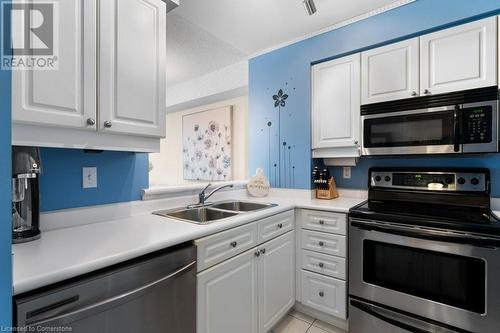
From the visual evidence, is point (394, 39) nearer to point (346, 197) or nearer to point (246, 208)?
point (346, 197)

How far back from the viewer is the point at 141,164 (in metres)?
1.65

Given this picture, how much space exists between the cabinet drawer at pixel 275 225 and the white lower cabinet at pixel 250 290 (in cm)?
4

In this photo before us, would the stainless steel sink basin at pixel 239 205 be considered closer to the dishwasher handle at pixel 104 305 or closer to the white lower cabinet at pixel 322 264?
the white lower cabinet at pixel 322 264

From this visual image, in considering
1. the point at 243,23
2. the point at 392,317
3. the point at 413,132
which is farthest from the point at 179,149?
the point at 392,317

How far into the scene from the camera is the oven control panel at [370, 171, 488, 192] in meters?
1.70

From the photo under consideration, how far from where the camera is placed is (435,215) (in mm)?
1508

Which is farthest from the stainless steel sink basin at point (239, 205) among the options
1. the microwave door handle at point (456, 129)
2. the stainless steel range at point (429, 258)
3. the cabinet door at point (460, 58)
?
the cabinet door at point (460, 58)

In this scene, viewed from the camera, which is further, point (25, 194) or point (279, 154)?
point (279, 154)

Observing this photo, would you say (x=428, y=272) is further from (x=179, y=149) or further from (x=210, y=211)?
(x=179, y=149)

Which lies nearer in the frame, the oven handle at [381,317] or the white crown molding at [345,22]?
the oven handle at [381,317]

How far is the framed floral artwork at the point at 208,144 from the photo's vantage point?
3512mm

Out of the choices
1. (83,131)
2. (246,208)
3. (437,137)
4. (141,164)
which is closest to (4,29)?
(83,131)

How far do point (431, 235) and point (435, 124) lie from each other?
0.81 meters

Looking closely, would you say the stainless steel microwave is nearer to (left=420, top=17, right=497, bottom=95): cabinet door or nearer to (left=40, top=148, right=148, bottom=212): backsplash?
(left=420, top=17, right=497, bottom=95): cabinet door
